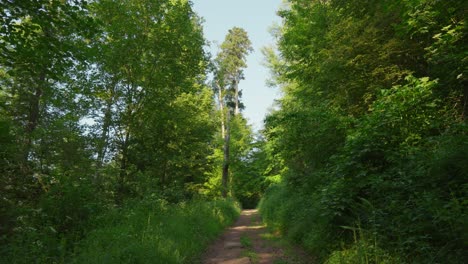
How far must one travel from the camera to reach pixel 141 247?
273 inches

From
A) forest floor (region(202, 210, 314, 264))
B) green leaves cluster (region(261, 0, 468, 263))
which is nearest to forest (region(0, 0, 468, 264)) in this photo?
green leaves cluster (region(261, 0, 468, 263))

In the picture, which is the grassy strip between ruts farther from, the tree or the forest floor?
the tree

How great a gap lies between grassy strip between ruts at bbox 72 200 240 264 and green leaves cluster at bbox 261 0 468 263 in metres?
3.22

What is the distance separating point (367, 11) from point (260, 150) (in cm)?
2938

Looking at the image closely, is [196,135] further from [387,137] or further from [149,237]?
[387,137]

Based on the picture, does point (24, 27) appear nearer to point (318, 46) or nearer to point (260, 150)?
point (318, 46)

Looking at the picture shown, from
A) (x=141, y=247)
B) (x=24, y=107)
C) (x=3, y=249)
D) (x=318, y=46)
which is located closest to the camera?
(x=3, y=249)

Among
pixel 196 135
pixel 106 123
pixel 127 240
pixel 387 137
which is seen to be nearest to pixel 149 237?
pixel 127 240

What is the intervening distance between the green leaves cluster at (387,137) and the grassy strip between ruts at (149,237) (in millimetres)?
3216

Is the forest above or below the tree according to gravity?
below

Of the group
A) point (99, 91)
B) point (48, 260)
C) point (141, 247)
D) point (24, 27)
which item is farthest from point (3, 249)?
point (99, 91)

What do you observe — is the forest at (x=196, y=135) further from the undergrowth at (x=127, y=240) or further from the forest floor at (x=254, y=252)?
the forest floor at (x=254, y=252)

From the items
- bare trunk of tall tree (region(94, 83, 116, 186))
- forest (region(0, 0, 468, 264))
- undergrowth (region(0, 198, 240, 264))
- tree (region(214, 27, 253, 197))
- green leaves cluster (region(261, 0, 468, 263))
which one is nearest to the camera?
green leaves cluster (region(261, 0, 468, 263))

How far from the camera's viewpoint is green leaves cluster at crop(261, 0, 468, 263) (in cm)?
518
